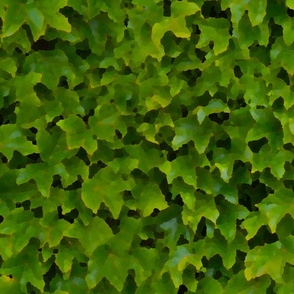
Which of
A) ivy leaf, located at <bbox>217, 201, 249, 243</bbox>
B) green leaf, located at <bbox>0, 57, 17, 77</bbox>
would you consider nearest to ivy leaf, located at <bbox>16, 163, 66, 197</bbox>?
green leaf, located at <bbox>0, 57, 17, 77</bbox>

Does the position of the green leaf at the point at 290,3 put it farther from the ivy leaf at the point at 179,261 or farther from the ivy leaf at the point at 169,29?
the ivy leaf at the point at 179,261

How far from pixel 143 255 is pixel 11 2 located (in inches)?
37.7

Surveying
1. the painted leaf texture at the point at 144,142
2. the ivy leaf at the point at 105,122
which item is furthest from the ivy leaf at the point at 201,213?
the ivy leaf at the point at 105,122

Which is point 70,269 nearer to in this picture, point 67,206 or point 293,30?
point 67,206

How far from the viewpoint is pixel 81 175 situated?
1.79 m

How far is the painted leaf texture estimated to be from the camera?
5.81 ft

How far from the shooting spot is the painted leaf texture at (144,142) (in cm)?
177

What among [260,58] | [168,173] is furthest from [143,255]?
[260,58]

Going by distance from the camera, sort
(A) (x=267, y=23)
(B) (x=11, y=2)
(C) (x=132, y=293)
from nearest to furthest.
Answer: (B) (x=11, y=2) → (A) (x=267, y=23) → (C) (x=132, y=293)

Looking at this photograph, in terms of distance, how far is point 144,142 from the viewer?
1843 millimetres

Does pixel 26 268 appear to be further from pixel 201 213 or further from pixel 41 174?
pixel 201 213

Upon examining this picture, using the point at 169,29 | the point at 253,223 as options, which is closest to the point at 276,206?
the point at 253,223

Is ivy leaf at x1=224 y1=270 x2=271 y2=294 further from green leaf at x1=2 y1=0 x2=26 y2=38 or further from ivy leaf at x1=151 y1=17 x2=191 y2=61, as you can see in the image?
green leaf at x1=2 y1=0 x2=26 y2=38

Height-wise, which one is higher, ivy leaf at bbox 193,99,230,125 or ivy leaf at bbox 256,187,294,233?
ivy leaf at bbox 193,99,230,125
